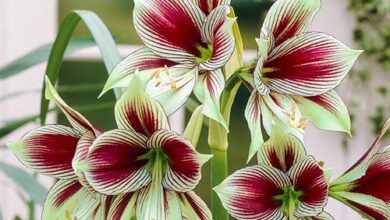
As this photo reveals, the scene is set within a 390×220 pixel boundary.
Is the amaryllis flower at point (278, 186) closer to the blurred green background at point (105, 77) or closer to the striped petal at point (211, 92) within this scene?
the striped petal at point (211, 92)

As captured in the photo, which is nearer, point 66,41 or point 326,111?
point 326,111

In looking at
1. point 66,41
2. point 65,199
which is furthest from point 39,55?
point 65,199

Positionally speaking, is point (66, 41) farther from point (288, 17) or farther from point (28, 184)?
point (28, 184)

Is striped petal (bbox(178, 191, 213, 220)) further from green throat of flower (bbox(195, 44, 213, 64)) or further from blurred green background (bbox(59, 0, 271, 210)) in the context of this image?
blurred green background (bbox(59, 0, 271, 210))

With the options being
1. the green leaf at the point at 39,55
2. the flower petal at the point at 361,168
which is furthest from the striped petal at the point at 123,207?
the green leaf at the point at 39,55

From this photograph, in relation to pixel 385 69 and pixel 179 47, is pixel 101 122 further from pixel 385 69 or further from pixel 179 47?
pixel 179 47

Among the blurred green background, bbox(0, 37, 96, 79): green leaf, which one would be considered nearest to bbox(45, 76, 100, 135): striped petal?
bbox(0, 37, 96, 79): green leaf

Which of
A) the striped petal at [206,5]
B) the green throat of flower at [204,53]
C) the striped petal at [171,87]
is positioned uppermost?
the striped petal at [206,5]
